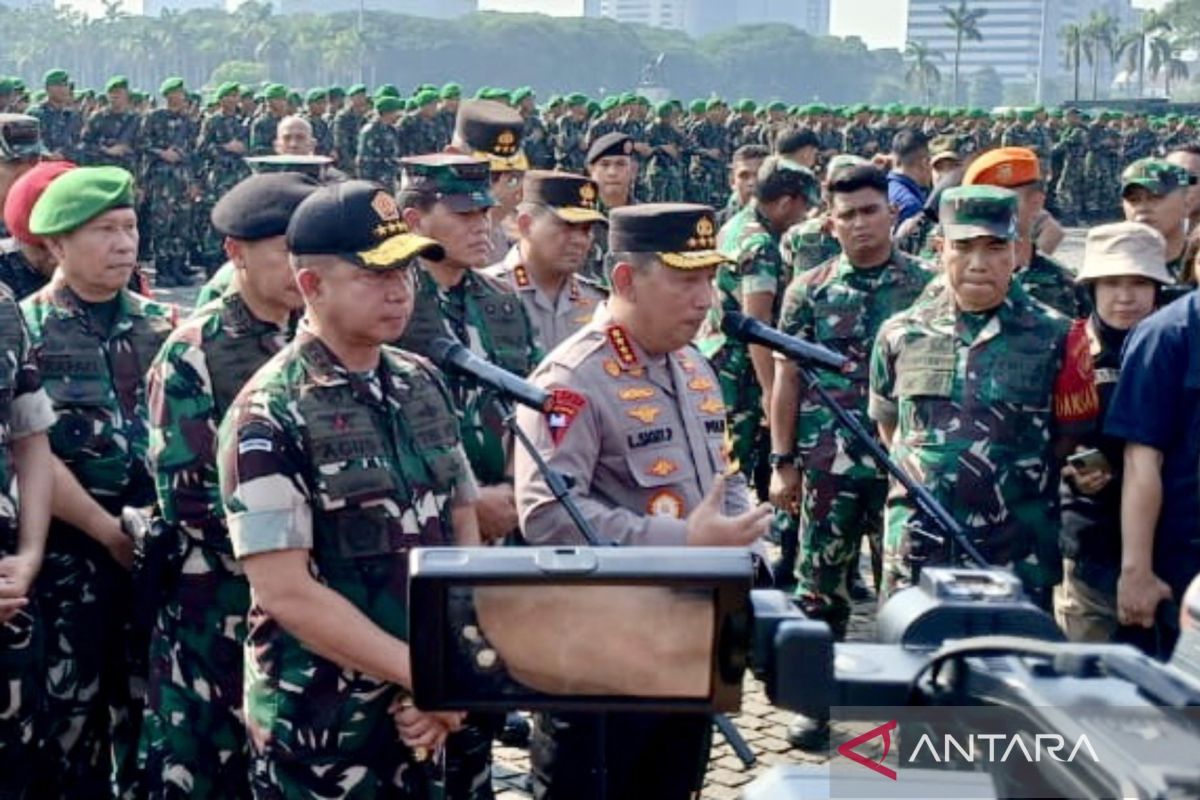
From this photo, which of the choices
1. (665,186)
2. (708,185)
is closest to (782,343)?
(665,186)

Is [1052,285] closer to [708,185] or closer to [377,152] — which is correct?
[377,152]

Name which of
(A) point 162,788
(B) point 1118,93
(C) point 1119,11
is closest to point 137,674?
(A) point 162,788

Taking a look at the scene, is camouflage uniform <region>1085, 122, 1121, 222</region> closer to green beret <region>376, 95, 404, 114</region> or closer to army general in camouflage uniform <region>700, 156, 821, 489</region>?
green beret <region>376, 95, 404, 114</region>

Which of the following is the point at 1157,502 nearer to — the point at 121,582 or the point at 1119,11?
the point at 121,582

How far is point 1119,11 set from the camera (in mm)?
181000

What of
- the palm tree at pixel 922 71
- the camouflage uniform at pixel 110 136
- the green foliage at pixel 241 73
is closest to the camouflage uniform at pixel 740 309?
the camouflage uniform at pixel 110 136

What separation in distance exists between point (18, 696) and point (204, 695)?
48 centimetres

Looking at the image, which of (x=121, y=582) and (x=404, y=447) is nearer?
(x=404, y=447)

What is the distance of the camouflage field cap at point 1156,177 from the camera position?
5.74 m

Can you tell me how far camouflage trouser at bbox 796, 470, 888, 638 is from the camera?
17.5 ft

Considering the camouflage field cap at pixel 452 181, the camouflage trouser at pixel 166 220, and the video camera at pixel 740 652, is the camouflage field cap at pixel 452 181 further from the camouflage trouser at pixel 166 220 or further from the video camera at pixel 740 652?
the camouflage trouser at pixel 166 220

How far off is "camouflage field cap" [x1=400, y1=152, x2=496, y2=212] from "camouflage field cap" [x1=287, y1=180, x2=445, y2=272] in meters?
1.55

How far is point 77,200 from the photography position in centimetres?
391

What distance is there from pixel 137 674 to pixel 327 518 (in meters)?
1.52
